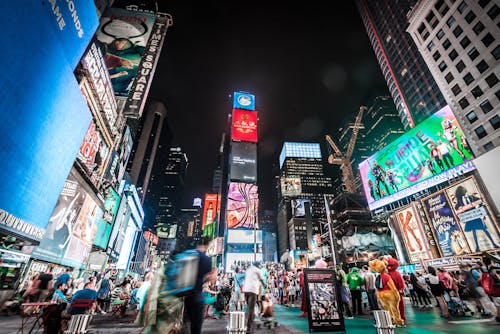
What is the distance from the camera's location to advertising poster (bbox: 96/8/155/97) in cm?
1653

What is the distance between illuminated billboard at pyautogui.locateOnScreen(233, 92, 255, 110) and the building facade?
36814mm

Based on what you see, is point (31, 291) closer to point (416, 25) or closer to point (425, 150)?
point (425, 150)

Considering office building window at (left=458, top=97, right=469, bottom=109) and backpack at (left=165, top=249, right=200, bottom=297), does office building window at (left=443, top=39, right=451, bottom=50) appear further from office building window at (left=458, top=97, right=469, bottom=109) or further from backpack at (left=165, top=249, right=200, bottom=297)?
Answer: backpack at (left=165, top=249, right=200, bottom=297)

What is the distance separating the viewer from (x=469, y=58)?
32.6 m

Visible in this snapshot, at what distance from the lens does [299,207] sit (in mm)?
67125

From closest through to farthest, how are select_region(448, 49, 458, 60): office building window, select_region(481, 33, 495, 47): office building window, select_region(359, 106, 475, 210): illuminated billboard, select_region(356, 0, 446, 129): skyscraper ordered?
1. select_region(359, 106, 475, 210): illuminated billboard
2. select_region(481, 33, 495, 47): office building window
3. select_region(448, 49, 458, 60): office building window
4. select_region(356, 0, 446, 129): skyscraper

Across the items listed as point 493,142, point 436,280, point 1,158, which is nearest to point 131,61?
point 1,158

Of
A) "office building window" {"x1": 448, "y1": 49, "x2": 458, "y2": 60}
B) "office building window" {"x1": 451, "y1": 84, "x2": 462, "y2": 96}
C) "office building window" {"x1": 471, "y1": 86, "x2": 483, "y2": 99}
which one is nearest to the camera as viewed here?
"office building window" {"x1": 471, "y1": 86, "x2": 483, "y2": 99}

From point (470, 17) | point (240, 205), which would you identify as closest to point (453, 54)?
point (470, 17)

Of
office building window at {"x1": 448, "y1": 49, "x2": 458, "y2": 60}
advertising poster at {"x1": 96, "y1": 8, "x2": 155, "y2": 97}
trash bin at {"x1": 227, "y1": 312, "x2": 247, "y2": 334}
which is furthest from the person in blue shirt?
office building window at {"x1": 448, "y1": 49, "x2": 458, "y2": 60}

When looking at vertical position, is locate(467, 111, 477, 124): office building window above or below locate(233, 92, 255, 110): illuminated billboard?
below

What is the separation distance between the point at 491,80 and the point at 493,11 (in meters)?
9.24

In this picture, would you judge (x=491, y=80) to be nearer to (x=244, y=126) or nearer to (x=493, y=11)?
(x=493, y=11)

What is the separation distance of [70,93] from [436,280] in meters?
19.8
